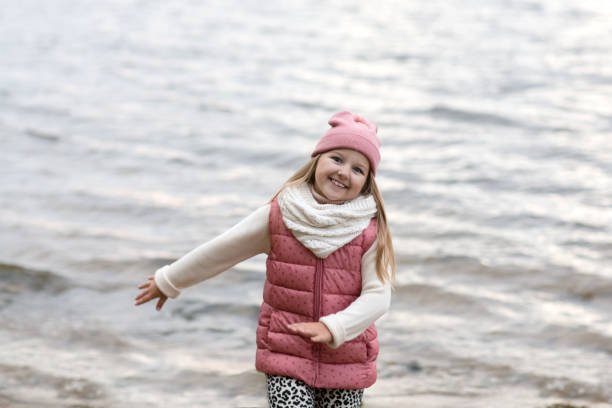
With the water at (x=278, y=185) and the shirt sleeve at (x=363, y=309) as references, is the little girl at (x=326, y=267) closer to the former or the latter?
the shirt sleeve at (x=363, y=309)

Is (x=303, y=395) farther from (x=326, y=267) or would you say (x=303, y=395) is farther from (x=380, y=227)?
(x=380, y=227)

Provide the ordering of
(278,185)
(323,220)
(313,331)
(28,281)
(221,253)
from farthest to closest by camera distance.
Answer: (278,185) → (28,281) → (221,253) → (323,220) → (313,331)

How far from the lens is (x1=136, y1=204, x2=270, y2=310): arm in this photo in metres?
3.08

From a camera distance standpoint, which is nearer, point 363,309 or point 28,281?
point 363,309

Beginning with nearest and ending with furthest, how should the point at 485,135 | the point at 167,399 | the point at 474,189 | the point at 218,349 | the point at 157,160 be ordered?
the point at 167,399 < the point at 218,349 < the point at 474,189 < the point at 157,160 < the point at 485,135

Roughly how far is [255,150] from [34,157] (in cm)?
244

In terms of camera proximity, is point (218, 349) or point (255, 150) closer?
point (218, 349)

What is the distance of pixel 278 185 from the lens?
8477mm

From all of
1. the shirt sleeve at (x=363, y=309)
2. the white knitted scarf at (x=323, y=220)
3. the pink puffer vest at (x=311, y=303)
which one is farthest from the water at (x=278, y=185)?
the white knitted scarf at (x=323, y=220)

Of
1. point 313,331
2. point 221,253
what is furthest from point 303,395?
point 221,253

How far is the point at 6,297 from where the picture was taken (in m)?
5.74

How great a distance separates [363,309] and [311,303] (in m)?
0.19

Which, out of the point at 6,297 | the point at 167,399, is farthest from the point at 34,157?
the point at 167,399

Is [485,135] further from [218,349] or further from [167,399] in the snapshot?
[167,399]
